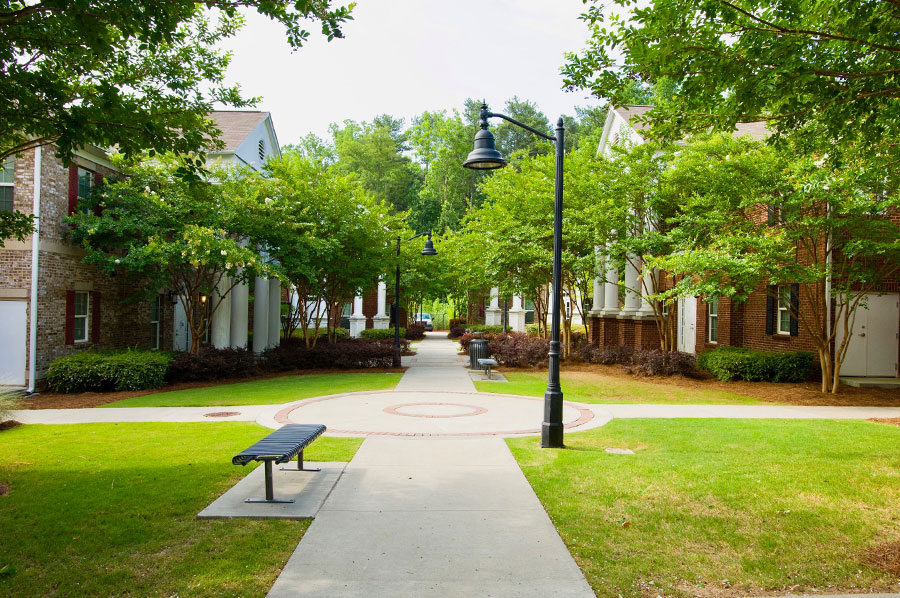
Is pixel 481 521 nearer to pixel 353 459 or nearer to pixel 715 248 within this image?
pixel 353 459

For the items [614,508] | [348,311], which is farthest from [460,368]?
[348,311]

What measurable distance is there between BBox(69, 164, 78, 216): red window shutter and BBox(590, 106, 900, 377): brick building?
1337cm

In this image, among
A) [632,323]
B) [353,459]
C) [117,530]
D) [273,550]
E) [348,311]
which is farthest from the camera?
[348,311]

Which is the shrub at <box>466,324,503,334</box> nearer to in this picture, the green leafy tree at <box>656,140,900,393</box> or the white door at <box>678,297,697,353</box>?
the white door at <box>678,297,697,353</box>

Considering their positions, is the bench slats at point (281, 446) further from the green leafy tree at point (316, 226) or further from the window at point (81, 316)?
the window at point (81, 316)

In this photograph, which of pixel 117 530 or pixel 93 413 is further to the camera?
pixel 93 413

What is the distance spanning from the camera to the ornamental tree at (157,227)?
1514 cm

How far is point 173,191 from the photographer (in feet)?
54.4

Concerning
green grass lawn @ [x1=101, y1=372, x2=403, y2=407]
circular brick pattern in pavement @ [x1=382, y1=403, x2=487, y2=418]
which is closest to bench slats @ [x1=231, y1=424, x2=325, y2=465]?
circular brick pattern in pavement @ [x1=382, y1=403, x2=487, y2=418]

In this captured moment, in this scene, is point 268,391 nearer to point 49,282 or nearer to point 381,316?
point 49,282

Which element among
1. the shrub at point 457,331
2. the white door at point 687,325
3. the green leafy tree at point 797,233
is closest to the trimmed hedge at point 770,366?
the green leafy tree at point 797,233

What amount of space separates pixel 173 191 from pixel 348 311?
103 ft

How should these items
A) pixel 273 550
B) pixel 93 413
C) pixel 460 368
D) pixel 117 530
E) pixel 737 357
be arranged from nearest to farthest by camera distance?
pixel 273 550 < pixel 117 530 < pixel 93 413 < pixel 737 357 < pixel 460 368

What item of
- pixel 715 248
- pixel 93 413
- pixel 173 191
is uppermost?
pixel 173 191
